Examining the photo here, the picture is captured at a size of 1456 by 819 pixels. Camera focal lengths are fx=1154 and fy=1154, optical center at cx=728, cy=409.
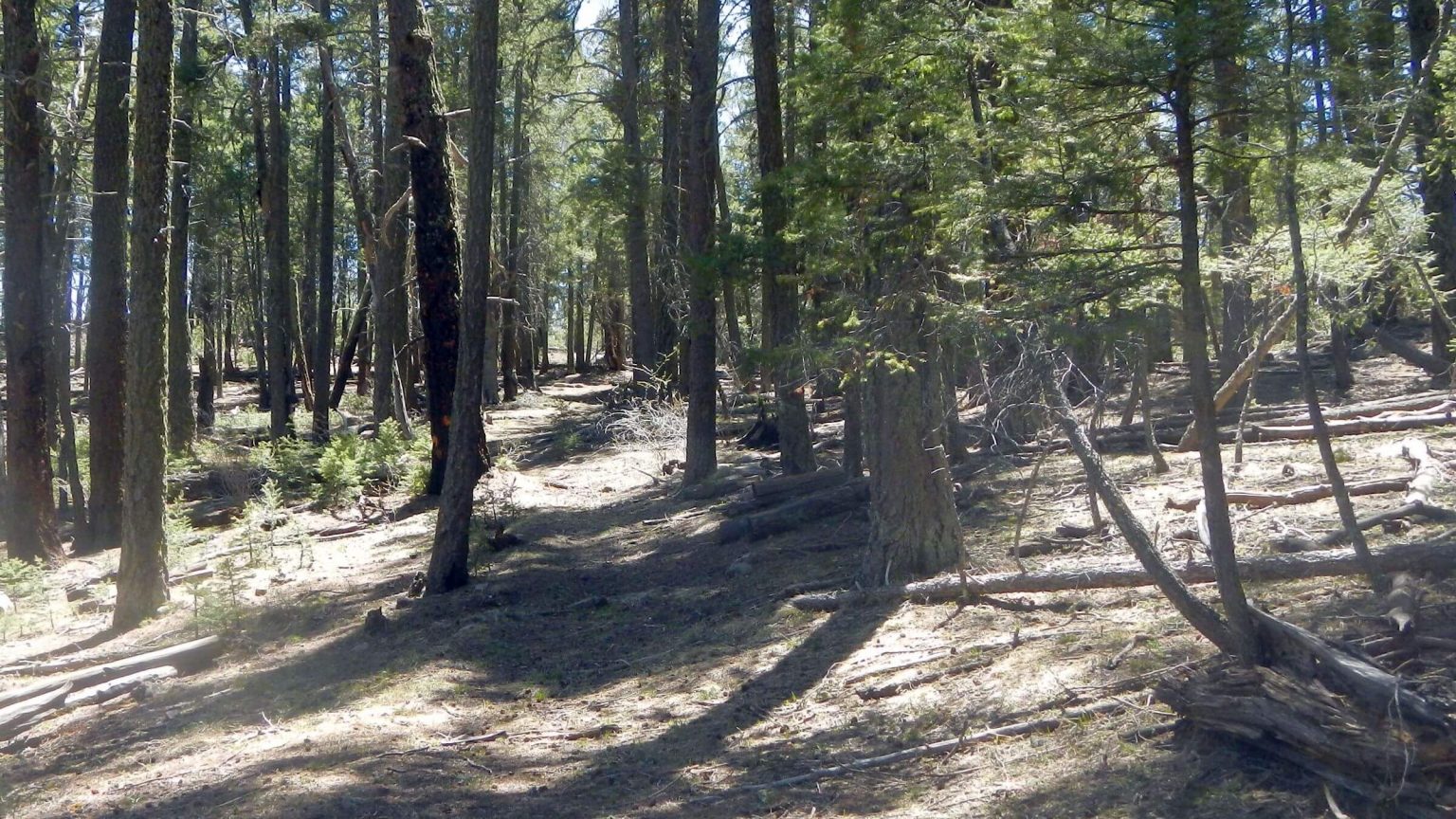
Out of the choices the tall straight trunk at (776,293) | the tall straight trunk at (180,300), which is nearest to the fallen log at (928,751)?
the tall straight trunk at (776,293)

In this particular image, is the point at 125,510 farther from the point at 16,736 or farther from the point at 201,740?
the point at 201,740

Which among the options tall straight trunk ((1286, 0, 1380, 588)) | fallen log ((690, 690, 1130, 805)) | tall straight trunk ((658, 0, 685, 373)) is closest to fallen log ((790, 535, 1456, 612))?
tall straight trunk ((1286, 0, 1380, 588))

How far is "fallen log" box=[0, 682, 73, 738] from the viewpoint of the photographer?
9.27m

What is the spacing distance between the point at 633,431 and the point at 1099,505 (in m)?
11.6

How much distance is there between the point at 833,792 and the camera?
6.59m

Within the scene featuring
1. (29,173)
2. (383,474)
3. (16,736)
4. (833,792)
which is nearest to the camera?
(833,792)

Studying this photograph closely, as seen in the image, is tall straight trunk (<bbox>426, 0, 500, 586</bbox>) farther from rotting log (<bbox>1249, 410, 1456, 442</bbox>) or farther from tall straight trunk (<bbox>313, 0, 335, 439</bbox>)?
tall straight trunk (<bbox>313, 0, 335, 439</bbox>)

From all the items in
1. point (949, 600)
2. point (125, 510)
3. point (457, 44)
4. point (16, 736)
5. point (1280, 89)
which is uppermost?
point (457, 44)

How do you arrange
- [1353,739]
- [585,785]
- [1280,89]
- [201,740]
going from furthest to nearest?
[201,740] → [585,785] → [1280,89] → [1353,739]

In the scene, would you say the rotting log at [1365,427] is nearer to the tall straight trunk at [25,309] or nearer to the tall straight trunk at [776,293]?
the tall straight trunk at [776,293]

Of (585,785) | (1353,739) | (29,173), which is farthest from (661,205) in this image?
(1353,739)

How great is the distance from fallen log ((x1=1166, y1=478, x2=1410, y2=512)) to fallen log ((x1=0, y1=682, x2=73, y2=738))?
9621 mm

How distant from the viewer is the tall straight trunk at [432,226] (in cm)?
1512

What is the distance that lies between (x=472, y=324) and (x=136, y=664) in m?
4.46
